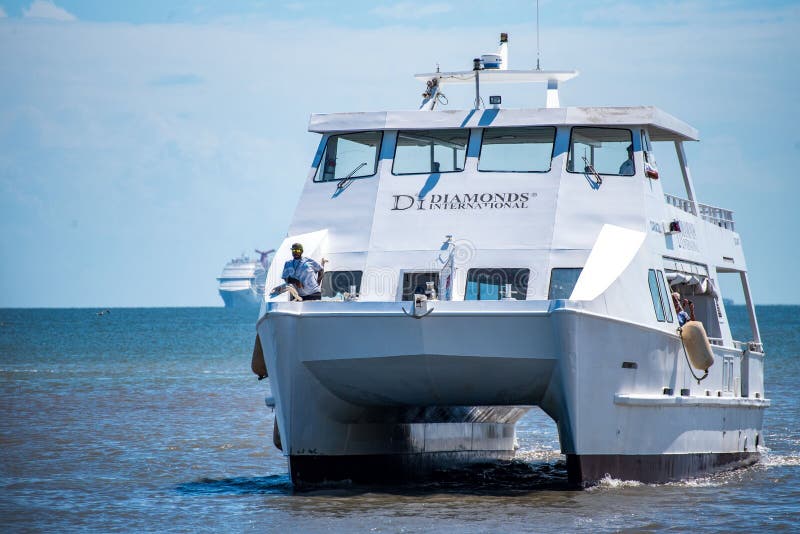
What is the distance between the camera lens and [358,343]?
47.1 feet

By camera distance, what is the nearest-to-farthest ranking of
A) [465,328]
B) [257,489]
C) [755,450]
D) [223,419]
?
[465,328], [257,489], [755,450], [223,419]

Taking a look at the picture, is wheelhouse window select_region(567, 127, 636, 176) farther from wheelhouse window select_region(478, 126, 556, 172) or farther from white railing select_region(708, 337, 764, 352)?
white railing select_region(708, 337, 764, 352)

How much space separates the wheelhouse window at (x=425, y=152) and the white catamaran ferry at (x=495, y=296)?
0.08 feet

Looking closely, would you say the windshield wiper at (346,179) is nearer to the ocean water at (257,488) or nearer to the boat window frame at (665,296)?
the ocean water at (257,488)

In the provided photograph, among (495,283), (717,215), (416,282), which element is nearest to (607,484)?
(495,283)

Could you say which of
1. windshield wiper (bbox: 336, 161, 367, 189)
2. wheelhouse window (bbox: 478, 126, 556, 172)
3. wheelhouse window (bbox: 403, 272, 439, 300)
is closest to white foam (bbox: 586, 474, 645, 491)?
wheelhouse window (bbox: 403, 272, 439, 300)

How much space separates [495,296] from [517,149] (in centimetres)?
198

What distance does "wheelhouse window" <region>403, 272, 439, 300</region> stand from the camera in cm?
1532

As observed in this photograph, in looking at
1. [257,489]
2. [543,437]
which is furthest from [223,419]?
[257,489]

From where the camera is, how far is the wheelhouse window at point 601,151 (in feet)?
51.8

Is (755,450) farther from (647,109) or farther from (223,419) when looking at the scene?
(223,419)

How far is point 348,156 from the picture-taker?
16578 millimetres

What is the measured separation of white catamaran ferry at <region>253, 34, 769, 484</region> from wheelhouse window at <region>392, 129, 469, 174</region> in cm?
2

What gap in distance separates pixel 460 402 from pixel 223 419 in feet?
41.5
